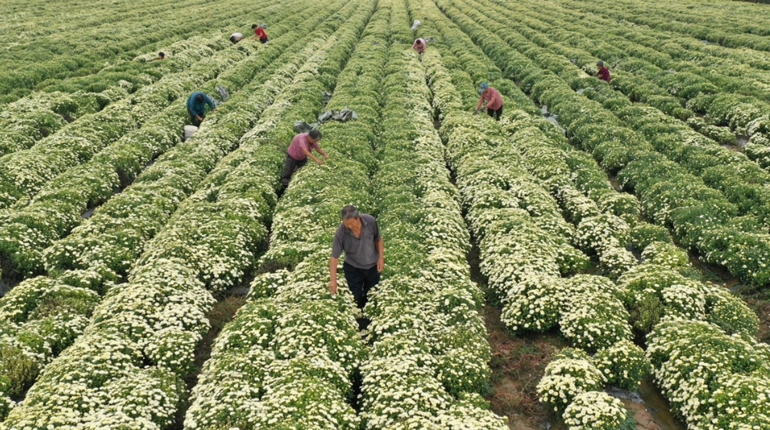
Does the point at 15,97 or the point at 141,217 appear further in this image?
the point at 15,97

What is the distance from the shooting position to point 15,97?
97.6ft

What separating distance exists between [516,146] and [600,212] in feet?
23.1

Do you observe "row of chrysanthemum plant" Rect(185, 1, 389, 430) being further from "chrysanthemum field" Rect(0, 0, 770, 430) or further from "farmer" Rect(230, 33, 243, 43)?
"farmer" Rect(230, 33, 243, 43)

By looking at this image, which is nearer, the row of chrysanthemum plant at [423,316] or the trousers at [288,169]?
the row of chrysanthemum plant at [423,316]

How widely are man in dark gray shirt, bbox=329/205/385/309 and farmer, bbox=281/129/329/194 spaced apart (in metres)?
7.96

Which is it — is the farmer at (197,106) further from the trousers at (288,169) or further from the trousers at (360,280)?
the trousers at (360,280)

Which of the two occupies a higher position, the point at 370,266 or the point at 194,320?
the point at 370,266

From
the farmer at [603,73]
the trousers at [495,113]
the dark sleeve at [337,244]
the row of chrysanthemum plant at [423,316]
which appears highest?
the dark sleeve at [337,244]

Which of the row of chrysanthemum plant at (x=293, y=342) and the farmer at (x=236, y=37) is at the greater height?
the farmer at (x=236, y=37)

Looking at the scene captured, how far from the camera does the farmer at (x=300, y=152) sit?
19.7 metres

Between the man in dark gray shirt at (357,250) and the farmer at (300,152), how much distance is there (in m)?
7.96

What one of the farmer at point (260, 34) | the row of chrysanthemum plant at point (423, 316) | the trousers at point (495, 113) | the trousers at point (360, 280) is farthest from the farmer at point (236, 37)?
the trousers at point (360, 280)

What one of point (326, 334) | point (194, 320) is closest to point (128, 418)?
point (194, 320)

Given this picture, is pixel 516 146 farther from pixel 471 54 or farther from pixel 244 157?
pixel 471 54
